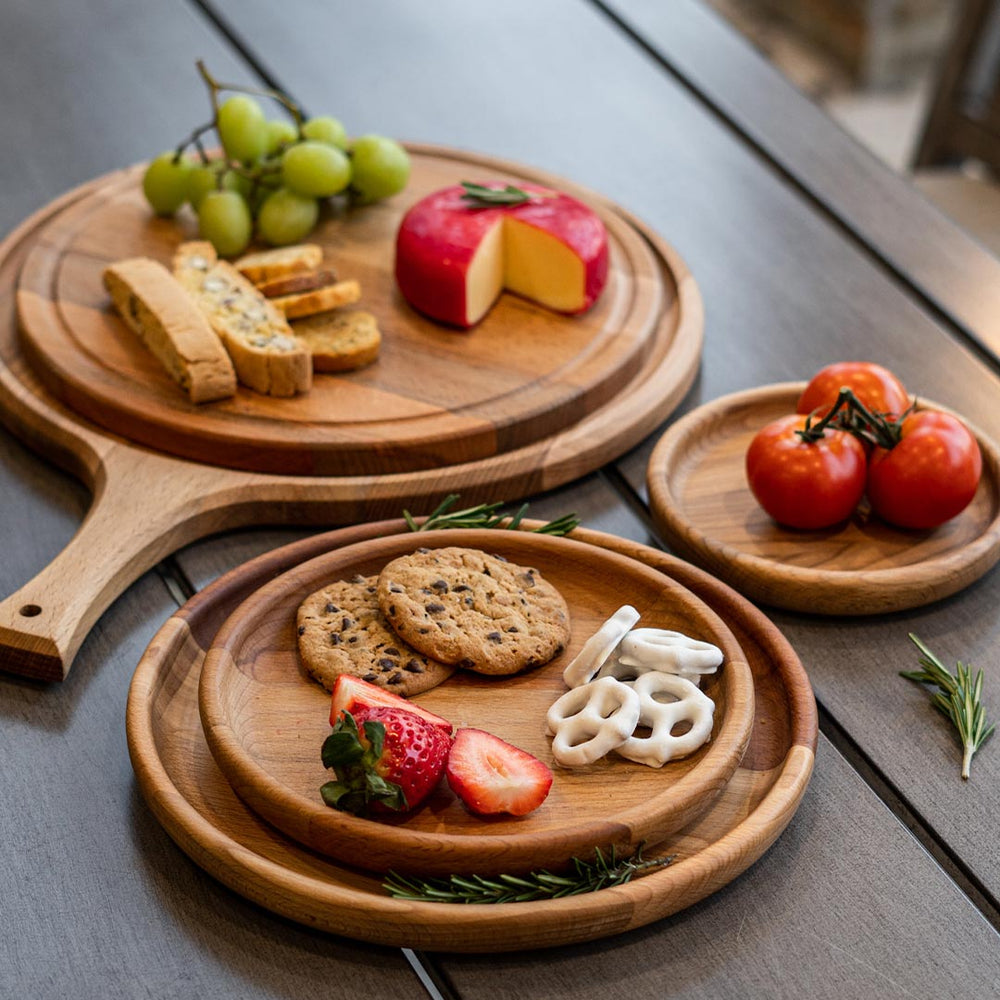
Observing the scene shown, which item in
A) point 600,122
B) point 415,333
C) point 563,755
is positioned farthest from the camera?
point 600,122

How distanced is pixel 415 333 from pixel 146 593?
59 centimetres

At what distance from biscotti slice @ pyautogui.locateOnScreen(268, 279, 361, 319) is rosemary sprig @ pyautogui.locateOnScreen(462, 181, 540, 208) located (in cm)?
25

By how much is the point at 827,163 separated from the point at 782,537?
1.15 meters

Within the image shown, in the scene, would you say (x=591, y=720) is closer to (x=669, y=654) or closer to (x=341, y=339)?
(x=669, y=654)

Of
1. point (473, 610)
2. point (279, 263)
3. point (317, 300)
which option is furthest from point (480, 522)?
point (279, 263)

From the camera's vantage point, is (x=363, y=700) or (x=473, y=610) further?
(x=473, y=610)

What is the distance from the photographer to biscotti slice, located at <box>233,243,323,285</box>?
1.87 metres

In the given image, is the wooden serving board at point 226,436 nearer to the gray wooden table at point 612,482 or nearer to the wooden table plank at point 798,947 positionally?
the gray wooden table at point 612,482

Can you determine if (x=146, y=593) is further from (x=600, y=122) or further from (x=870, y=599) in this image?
(x=600, y=122)

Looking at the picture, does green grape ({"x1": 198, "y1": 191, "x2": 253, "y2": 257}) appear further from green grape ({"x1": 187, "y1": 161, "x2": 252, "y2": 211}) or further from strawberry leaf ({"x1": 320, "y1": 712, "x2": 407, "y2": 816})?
strawberry leaf ({"x1": 320, "y1": 712, "x2": 407, "y2": 816})

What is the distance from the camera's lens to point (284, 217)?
1.99 metres

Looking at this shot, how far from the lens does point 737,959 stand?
113cm

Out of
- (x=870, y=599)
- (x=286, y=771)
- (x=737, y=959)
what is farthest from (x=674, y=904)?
(x=870, y=599)

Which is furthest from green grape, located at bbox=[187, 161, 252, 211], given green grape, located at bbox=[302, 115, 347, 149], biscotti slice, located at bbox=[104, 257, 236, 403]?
biscotti slice, located at bbox=[104, 257, 236, 403]
